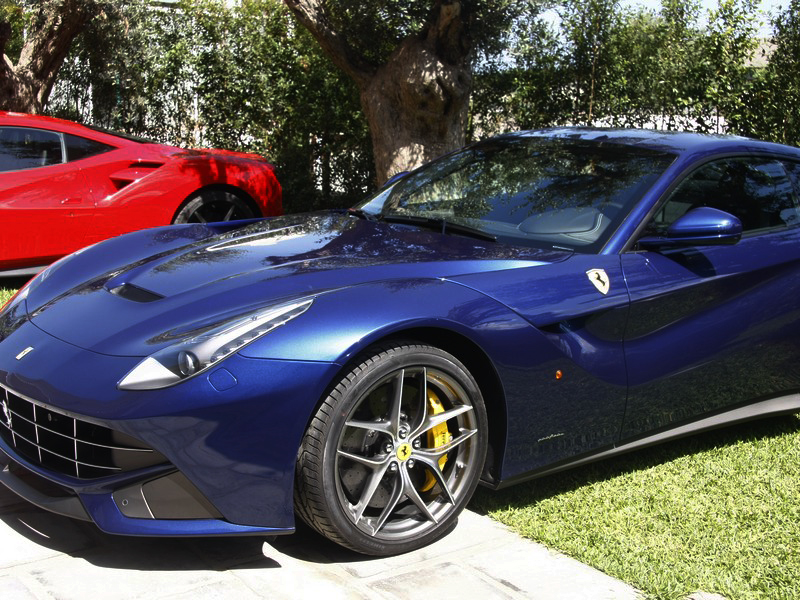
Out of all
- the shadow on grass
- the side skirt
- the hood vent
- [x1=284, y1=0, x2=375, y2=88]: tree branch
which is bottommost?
the shadow on grass

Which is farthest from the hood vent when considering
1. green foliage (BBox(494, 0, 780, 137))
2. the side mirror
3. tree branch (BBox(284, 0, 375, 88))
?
green foliage (BBox(494, 0, 780, 137))

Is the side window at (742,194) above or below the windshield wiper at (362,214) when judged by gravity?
above

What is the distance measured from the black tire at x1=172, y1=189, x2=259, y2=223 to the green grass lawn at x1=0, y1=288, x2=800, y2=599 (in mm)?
4488

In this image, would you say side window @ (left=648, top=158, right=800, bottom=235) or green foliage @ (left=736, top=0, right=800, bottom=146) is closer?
side window @ (left=648, top=158, right=800, bottom=235)

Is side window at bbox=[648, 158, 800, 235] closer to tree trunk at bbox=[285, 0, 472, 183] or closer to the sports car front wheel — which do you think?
the sports car front wheel

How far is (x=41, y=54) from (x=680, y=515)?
1045cm

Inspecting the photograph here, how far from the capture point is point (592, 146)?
4.58 meters

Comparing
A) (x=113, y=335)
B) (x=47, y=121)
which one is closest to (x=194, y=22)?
(x=47, y=121)

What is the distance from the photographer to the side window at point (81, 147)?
7.43m

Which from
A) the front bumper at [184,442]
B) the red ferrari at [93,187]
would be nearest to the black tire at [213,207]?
the red ferrari at [93,187]

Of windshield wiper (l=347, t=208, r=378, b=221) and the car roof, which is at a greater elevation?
the car roof

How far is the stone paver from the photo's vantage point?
306 centimetres

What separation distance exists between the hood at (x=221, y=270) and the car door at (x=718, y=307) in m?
0.49

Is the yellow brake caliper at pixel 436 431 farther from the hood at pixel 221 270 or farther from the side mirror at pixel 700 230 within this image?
the side mirror at pixel 700 230
